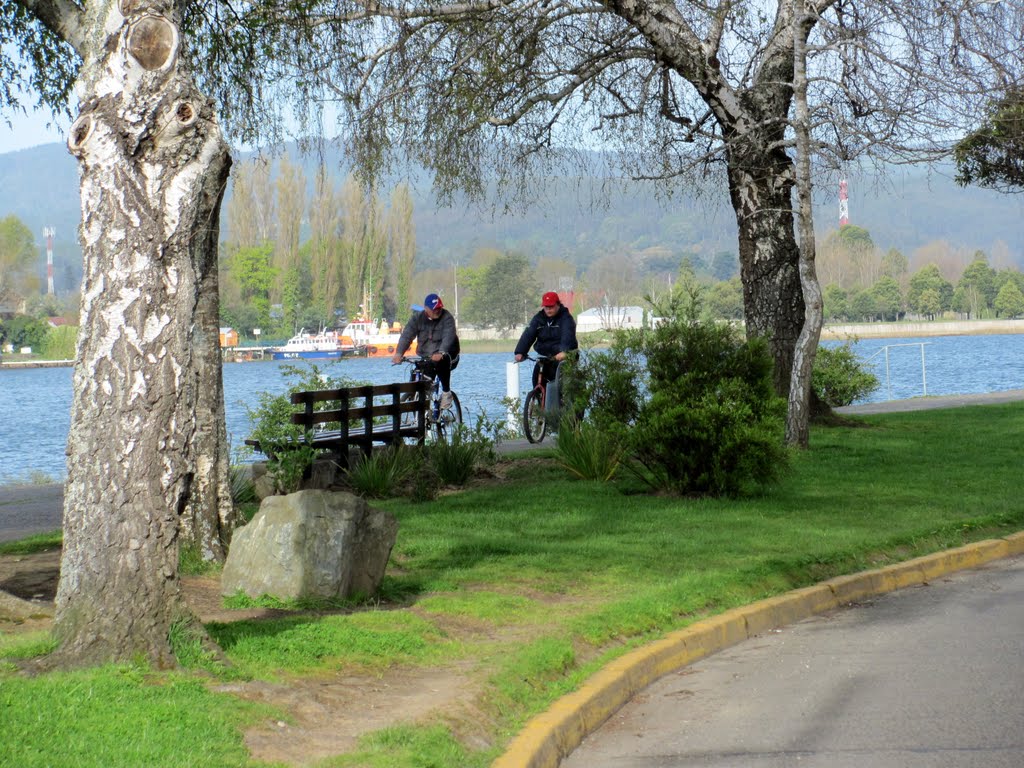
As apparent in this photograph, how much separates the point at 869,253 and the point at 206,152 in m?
174

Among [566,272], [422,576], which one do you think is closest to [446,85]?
[422,576]

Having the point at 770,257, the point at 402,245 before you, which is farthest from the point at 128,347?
the point at 402,245

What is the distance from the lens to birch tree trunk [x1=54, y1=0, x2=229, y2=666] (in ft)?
18.7

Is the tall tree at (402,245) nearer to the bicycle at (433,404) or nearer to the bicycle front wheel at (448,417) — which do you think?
the bicycle front wheel at (448,417)

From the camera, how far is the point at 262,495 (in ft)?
39.9

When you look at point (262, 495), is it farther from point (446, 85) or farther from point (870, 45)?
point (870, 45)

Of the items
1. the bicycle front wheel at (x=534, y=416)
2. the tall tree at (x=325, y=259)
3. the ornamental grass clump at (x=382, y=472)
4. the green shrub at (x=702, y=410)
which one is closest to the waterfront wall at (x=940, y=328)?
the tall tree at (x=325, y=259)

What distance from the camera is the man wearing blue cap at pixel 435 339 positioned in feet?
53.7

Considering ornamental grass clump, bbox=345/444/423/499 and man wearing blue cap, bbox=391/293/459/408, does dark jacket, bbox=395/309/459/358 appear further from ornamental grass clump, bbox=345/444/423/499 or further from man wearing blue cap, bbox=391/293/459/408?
ornamental grass clump, bbox=345/444/423/499

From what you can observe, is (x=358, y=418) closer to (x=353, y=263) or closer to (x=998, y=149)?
(x=998, y=149)

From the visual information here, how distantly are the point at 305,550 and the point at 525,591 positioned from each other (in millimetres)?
1427

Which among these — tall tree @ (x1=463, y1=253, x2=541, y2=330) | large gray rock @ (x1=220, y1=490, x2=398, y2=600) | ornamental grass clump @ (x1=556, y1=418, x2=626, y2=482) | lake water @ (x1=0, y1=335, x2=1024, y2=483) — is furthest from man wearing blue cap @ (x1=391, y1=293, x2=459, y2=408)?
tall tree @ (x1=463, y1=253, x2=541, y2=330)

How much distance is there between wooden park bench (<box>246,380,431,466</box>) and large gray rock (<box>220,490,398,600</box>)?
4095 mm

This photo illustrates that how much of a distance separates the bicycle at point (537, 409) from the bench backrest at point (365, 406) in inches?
102
